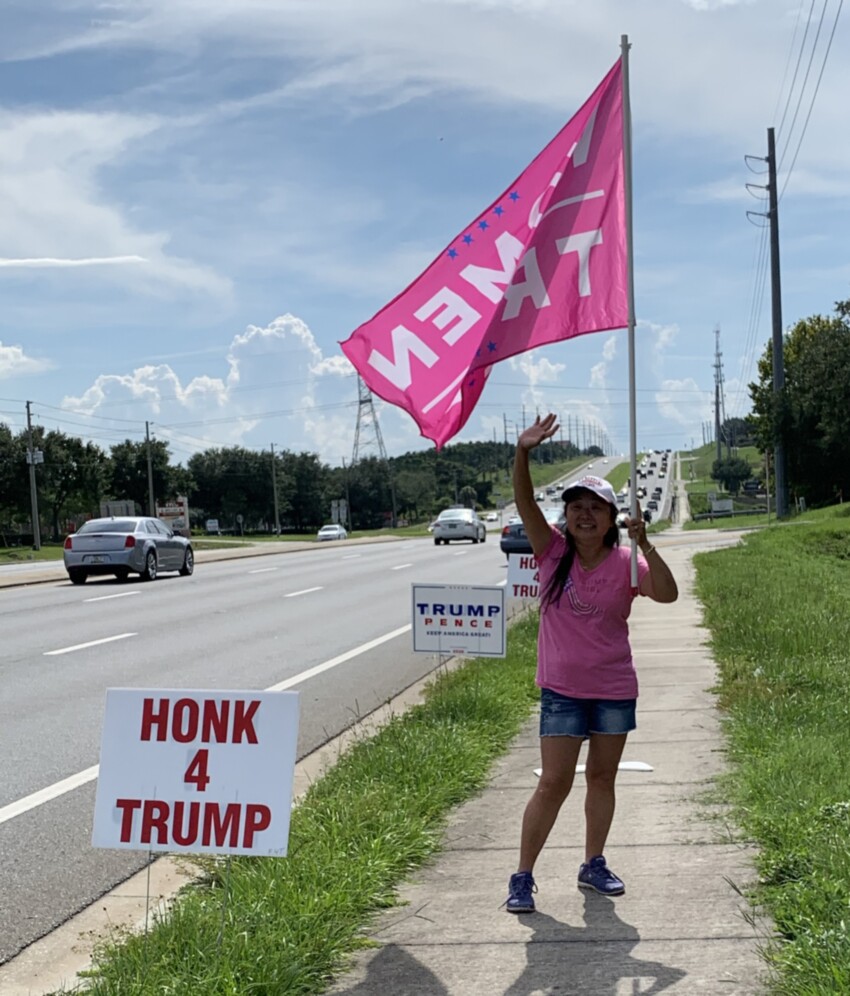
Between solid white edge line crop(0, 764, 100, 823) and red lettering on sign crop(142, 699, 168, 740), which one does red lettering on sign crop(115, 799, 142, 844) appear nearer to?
red lettering on sign crop(142, 699, 168, 740)

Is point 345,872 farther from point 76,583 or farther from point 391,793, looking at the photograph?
point 76,583

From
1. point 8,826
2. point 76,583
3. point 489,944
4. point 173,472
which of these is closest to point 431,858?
point 489,944

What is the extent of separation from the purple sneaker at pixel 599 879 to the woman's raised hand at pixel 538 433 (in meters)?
1.63

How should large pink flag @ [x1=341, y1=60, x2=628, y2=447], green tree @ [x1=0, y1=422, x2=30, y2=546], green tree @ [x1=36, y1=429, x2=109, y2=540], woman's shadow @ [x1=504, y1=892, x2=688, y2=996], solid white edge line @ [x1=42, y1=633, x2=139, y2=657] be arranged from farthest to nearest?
green tree @ [x1=36, y1=429, x2=109, y2=540]
green tree @ [x1=0, y1=422, x2=30, y2=546]
solid white edge line @ [x1=42, y1=633, x2=139, y2=657]
large pink flag @ [x1=341, y1=60, x2=628, y2=447]
woman's shadow @ [x1=504, y1=892, x2=688, y2=996]

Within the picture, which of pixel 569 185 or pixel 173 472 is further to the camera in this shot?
pixel 173 472

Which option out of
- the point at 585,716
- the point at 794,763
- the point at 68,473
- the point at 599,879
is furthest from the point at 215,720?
the point at 68,473

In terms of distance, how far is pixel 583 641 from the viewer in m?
5.14

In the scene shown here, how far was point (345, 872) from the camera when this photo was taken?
529 centimetres

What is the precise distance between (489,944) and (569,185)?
3.74 m

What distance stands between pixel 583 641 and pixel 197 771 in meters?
1.53

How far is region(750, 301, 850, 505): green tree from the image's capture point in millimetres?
50500

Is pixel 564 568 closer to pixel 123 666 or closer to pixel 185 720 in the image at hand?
pixel 185 720

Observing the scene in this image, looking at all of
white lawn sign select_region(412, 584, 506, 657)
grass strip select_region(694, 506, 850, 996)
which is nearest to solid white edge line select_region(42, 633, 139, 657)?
white lawn sign select_region(412, 584, 506, 657)

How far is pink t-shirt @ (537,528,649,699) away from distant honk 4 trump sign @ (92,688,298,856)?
115cm
